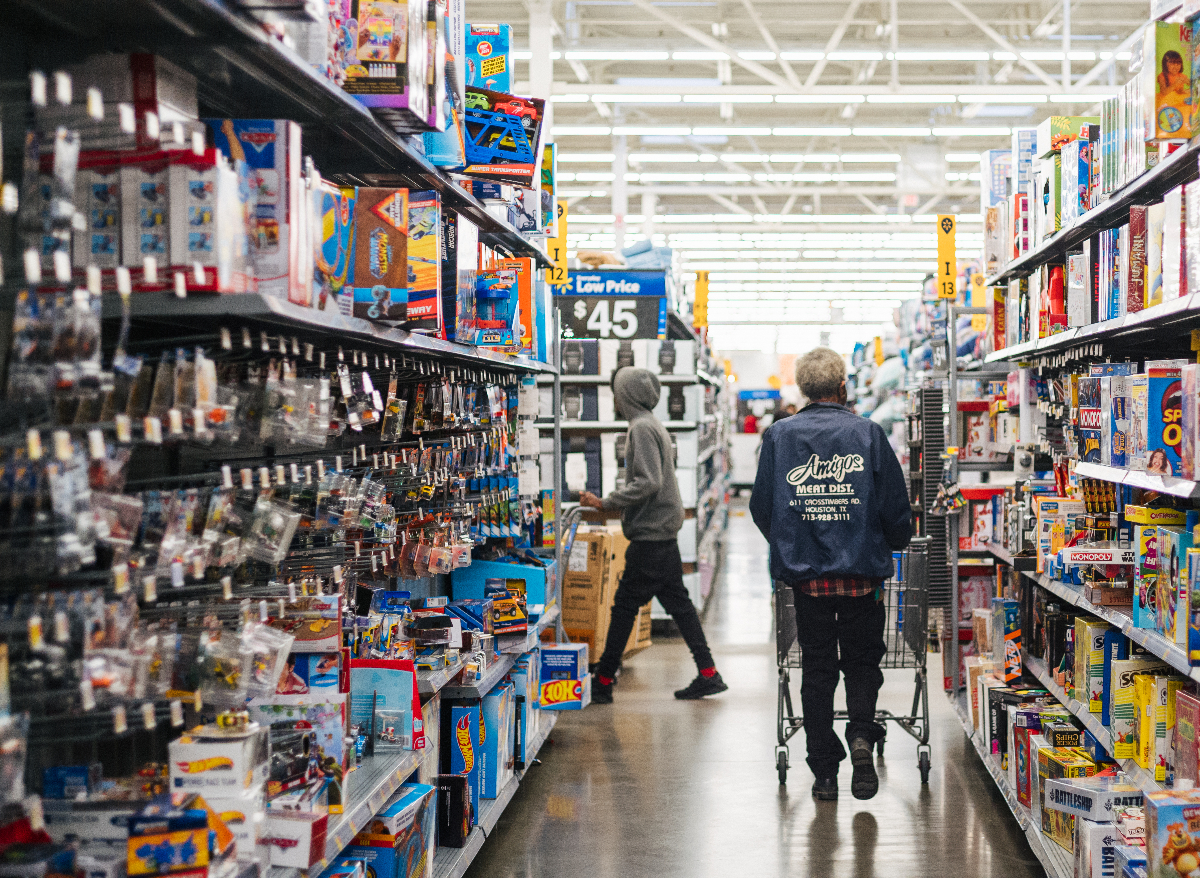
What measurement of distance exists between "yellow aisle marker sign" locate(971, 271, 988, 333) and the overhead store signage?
2.29 meters

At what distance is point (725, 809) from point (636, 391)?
2676 millimetres

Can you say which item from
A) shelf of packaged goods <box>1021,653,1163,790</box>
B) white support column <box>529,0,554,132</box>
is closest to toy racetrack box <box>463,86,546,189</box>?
shelf of packaged goods <box>1021,653,1163,790</box>

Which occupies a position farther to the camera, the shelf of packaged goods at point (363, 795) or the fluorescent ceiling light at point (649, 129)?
the fluorescent ceiling light at point (649, 129)

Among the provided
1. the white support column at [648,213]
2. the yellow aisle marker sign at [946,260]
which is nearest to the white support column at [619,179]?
the white support column at [648,213]

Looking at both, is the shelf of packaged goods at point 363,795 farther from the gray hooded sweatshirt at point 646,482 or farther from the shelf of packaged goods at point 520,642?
the gray hooded sweatshirt at point 646,482

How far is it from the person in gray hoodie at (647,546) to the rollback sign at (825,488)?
193 cm

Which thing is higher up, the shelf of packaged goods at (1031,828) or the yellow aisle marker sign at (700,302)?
the yellow aisle marker sign at (700,302)

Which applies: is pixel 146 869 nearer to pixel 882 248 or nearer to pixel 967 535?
pixel 967 535

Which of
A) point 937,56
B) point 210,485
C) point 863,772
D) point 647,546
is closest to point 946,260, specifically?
point 647,546

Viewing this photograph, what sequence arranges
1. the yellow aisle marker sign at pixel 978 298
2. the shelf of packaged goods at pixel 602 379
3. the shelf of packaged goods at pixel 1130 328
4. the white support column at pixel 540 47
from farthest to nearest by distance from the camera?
the white support column at pixel 540 47, the shelf of packaged goods at pixel 602 379, the yellow aisle marker sign at pixel 978 298, the shelf of packaged goods at pixel 1130 328

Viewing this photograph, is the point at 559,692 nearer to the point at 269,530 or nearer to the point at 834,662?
the point at 834,662

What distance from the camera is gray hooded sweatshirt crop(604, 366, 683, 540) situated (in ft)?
20.8

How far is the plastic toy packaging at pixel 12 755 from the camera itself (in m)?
1.54

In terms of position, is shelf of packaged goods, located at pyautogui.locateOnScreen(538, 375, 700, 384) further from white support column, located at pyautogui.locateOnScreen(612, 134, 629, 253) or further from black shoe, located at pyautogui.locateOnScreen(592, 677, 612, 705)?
white support column, located at pyautogui.locateOnScreen(612, 134, 629, 253)
